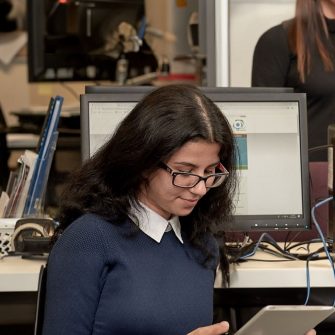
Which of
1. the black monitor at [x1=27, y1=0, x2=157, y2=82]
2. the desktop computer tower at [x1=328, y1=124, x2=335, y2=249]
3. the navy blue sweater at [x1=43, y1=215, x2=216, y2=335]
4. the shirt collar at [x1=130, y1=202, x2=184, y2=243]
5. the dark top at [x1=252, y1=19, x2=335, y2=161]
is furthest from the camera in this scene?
the black monitor at [x1=27, y1=0, x2=157, y2=82]

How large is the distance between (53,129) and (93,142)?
1.10ft

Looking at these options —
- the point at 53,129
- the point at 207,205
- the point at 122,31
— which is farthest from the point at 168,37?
the point at 207,205

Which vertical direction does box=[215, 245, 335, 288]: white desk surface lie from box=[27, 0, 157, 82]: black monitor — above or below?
below

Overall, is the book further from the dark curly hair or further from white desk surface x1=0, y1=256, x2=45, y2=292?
the dark curly hair

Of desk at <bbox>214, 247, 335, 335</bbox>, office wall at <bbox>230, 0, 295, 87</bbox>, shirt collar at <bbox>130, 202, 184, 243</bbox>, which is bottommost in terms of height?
desk at <bbox>214, 247, 335, 335</bbox>

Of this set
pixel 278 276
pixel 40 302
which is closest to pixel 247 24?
pixel 278 276

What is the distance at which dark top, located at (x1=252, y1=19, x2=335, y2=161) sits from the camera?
10.4ft

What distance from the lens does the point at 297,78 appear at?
3188 millimetres

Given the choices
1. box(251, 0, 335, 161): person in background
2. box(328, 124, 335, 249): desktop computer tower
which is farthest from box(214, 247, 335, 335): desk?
box(251, 0, 335, 161): person in background

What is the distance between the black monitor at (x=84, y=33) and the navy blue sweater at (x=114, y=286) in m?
2.59

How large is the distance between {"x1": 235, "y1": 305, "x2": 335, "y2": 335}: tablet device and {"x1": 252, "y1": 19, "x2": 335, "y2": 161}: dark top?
1.49 meters

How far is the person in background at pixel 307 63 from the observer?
3186 mm

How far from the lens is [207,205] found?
6.35ft

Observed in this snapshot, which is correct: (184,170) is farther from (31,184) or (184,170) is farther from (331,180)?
(31,184)
